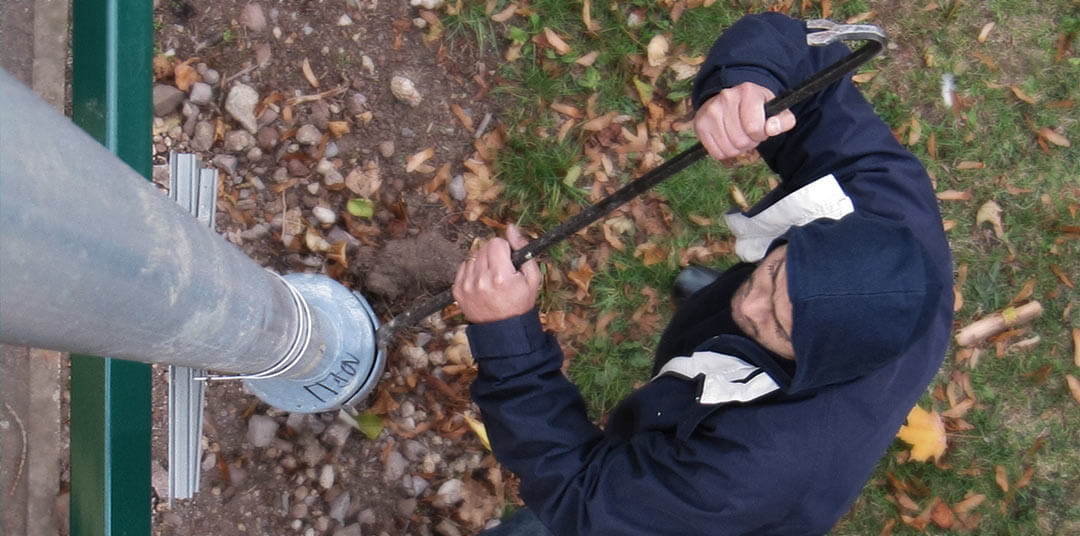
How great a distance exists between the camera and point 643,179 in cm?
192

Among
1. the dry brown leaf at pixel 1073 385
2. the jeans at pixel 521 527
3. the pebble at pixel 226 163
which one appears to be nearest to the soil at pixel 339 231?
the pebble at pixel 226 163

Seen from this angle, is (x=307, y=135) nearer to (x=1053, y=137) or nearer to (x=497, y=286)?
(x=497, y=286)

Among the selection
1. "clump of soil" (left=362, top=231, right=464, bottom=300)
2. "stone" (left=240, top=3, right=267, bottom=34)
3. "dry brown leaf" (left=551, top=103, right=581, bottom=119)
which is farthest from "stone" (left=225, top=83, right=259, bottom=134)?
"dry brown leaf" (left=551, top=103, right=581, bottom=119)

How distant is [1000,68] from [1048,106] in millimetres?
311

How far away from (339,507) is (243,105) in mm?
1518

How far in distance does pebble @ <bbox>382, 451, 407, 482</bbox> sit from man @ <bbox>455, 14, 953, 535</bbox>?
90 centimetres

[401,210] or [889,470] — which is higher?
[401,210]

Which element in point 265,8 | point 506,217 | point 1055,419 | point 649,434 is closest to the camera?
point 649,434

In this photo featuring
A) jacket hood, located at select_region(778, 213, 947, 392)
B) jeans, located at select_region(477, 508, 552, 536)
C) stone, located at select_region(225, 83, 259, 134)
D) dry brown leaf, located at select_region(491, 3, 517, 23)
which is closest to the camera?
jacket hood, located at select_region(778, 213, 947, 392)

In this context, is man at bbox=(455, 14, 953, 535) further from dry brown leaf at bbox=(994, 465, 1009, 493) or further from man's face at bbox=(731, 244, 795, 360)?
dry brown leaf at bbox=(994, 465, 1009, 493)

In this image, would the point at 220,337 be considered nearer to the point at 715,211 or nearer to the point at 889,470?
the point at 715,211

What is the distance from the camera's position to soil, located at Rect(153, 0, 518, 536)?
9.17 feet

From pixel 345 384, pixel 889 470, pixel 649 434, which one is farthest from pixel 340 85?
pixel 889 470

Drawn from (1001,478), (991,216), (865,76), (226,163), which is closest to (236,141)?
(226,163)
